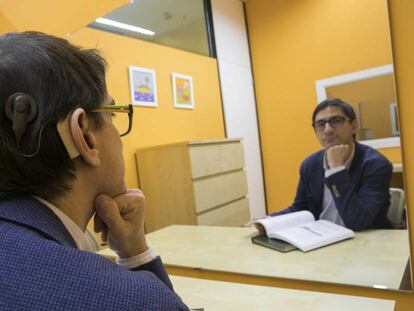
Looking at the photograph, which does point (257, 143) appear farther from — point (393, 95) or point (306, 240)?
point (393, 95)

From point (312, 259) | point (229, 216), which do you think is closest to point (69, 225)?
point (312, 259)

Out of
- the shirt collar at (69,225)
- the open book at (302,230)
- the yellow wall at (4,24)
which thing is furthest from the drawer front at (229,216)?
the yellow wall at (4,24)

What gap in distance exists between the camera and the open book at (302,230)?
3.80 ft

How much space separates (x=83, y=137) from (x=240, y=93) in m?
0.93

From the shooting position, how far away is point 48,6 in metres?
1.68

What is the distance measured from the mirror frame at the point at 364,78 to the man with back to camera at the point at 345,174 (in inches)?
1.0

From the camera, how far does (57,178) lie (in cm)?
58

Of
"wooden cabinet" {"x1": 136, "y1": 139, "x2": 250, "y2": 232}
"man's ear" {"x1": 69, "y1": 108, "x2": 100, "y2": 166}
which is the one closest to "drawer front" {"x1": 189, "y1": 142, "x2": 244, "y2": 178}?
"wooden cabinet" {"x1": 136, "y1": 139, "x2": 250, "y2": 232}

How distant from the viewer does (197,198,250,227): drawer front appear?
146cm

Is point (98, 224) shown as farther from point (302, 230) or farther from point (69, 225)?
point (302, 230)

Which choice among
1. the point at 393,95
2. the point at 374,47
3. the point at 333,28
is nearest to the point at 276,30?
the point at 333,28

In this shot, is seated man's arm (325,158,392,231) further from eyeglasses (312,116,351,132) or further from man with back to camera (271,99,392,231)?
eyeglasses (312,116,351,132)

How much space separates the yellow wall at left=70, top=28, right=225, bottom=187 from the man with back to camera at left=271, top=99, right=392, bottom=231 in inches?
21.4

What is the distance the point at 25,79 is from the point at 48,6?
1.37 metres
